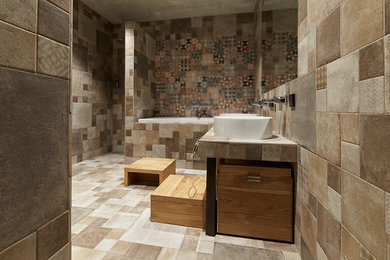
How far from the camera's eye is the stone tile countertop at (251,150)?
4.28ft

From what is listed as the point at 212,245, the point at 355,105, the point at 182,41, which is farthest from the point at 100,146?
the point at 355,105

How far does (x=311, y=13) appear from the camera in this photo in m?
1.11

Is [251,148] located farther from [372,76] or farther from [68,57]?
[68,57]

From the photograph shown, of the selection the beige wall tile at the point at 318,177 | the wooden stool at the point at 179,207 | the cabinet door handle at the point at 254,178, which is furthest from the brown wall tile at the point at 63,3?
the wooden stool at the point at 179,207

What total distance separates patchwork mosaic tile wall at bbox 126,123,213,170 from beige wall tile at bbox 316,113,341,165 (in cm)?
223

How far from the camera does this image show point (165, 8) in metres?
3.81

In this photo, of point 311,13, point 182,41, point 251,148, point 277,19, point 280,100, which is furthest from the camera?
point 182,41

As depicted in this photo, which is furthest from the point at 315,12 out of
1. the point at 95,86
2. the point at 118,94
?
the point at 118,94

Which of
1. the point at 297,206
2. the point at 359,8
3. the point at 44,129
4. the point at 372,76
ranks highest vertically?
the point at 359,8

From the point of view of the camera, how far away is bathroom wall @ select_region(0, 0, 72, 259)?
0.47 meters

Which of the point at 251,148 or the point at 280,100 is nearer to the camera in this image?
the point at 251,148

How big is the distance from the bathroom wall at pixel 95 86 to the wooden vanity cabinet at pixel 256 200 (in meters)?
3.00

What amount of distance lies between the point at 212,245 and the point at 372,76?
1.25 meters

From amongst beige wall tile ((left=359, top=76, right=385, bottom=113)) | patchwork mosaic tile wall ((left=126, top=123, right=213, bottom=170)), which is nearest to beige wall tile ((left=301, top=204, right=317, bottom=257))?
beige wall tile ((left=359, top=76, right=385, bottom=113))
